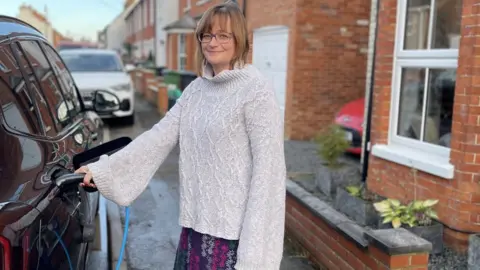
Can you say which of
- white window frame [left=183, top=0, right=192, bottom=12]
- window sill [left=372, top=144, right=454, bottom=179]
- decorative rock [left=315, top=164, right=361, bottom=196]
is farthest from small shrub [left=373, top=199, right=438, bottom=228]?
white window frame [left=183, top=0, right=192, bottom=12]

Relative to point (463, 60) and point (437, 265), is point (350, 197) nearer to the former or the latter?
point (437, 265)

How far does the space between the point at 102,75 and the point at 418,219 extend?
935 centimetres

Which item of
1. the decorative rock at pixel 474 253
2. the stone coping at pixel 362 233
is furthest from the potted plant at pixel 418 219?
the decorative rock at pixel 474 253

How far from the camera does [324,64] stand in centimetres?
873

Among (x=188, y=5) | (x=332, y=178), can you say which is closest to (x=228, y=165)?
(x=332, y=178)

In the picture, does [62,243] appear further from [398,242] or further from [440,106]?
[440,106]

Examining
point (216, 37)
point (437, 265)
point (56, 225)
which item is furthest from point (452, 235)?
point (56, 225)

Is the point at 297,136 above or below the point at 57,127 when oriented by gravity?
below

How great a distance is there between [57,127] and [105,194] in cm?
92

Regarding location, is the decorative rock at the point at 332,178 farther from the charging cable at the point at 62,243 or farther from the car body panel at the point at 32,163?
the charging cable at the point at 62,243

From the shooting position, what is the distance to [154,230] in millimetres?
5008

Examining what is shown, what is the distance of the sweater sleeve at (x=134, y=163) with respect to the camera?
2221 mm

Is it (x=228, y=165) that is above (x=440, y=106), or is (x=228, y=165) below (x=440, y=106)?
below

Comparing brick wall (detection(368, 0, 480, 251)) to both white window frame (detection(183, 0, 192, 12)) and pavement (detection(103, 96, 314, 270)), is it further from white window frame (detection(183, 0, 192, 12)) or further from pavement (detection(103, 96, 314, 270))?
white window frame (detection(183, 0, 192, 12))
